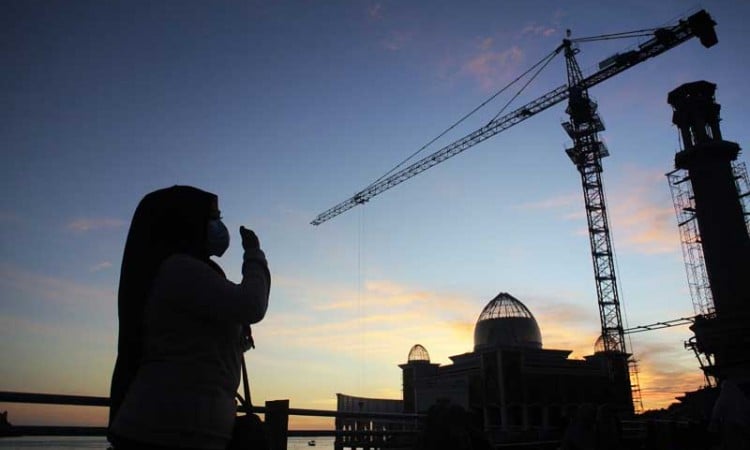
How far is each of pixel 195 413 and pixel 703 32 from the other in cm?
6048

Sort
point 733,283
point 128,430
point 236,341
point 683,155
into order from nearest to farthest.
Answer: point 128,430
point 236,341
point 733,283
point 683,155

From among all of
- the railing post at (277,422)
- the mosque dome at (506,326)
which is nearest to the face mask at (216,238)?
the railing post at (277,422)

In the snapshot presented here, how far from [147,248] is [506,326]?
56.9m

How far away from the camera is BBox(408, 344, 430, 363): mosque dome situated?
61219 millimetres

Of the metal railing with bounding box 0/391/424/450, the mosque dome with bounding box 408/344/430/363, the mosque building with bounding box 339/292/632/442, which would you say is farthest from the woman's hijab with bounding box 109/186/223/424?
the mosque dome with bounding box 408/344/430/363

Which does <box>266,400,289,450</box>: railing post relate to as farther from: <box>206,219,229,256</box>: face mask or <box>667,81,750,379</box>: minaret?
<box>667,81,750,379</box>: minaret

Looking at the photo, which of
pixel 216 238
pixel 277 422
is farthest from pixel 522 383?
pixel 216 238

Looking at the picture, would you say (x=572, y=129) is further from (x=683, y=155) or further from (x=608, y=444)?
(x=608, y=444)

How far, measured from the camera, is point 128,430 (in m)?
1.78

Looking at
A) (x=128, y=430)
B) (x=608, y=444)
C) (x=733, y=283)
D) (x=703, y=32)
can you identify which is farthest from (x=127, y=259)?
(x=703, y=32)

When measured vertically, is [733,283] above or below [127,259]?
above

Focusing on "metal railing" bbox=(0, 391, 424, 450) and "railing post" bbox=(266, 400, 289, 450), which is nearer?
"metal railing" bbox=(0, 391, 424, 450)

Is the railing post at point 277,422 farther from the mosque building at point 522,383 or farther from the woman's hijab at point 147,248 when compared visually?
the mosque building at point 522,383

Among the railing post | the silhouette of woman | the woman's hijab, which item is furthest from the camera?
the railing post
